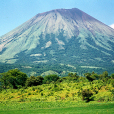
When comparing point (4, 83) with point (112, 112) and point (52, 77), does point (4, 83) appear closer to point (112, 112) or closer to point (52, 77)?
point (52, 77)

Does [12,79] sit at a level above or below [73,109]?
above

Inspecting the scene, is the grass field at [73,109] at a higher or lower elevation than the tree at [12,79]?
lower

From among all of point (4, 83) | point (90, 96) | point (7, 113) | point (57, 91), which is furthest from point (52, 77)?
point (7, 113)

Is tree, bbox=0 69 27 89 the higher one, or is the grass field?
tree, bbox=0 69 27 89

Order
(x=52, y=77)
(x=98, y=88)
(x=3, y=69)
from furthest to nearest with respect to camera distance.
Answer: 1. (x=3, y=69)
2. (x=52, y=77)
3. (x=98, y=88)

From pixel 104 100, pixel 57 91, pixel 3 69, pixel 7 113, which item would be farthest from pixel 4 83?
pixel 3 69

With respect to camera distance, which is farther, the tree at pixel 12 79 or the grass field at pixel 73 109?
the tree at pixel 12 79

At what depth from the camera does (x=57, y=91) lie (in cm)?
2717

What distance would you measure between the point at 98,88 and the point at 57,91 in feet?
25.1

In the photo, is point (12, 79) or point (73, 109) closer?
point (73, 109)

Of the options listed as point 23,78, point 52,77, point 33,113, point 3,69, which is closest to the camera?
point 33,113

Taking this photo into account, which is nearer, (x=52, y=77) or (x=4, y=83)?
(x=4, y=83)

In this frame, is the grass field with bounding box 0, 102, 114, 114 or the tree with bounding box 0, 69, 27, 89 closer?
Result: the grass field with bounding box 0, 102, 114, 114

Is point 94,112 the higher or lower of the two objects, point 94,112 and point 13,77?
the lower
